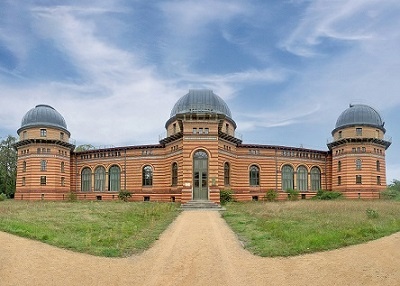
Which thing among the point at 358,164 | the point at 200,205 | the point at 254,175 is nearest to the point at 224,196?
the point at 200,205

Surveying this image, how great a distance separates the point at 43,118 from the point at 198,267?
43.7m

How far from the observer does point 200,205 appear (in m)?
34.1

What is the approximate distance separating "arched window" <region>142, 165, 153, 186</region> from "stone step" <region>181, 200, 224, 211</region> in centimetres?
1194

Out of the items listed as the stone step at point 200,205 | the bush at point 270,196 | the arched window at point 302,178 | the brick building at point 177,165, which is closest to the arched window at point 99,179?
the brick building at point 177,165

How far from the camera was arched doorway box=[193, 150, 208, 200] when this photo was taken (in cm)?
3766

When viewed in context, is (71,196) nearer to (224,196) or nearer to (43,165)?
(43,165)

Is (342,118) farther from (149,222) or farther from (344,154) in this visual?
(149,222)

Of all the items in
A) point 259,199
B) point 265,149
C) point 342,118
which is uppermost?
point 342,118

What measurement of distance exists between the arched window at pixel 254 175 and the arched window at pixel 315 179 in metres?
8.42

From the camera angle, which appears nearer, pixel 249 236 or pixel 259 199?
pixel 249 236

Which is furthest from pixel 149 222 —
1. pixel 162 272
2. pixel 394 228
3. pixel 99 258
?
pixel 394 228

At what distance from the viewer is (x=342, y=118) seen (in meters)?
49.5

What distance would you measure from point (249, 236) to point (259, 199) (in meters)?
30.3

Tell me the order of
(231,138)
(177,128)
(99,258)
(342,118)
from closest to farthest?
(99,258)
(231,138)
(177,128)
(342,118)
